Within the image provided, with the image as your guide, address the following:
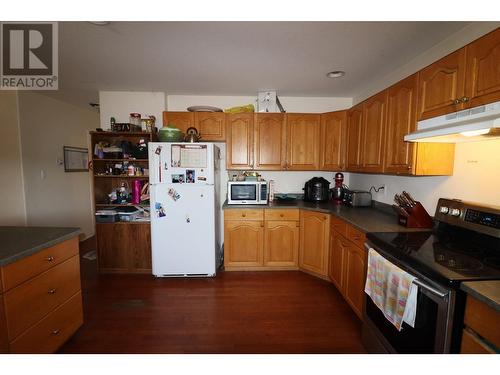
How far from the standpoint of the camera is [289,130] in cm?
278

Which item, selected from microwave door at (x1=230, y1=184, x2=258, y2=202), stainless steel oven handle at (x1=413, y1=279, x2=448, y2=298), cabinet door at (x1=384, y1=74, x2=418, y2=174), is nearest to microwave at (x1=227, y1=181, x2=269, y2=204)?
microwave door at (x1=230, y1=184, x2=258, y2=202)

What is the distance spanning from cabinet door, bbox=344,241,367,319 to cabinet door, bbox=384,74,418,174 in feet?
2.41

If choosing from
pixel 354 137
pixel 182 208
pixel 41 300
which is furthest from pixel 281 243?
pixel 41 300

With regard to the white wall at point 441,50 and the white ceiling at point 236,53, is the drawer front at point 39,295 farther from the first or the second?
the white wall at point 441,50

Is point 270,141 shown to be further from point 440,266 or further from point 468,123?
point 440,266

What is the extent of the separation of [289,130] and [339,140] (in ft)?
2.09

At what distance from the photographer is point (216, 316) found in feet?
6.14

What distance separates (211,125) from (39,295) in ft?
7.14

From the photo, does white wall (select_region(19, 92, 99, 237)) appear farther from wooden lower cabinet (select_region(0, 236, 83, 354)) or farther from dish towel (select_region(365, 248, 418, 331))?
dish towel (select_region(365, 248, 418, 331))

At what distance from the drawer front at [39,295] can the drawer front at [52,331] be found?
0.04 meters

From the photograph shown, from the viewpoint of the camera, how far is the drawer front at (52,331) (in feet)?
3.88

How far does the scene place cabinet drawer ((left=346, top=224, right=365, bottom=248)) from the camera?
5.60 ft

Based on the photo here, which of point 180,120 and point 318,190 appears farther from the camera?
point 318,190
